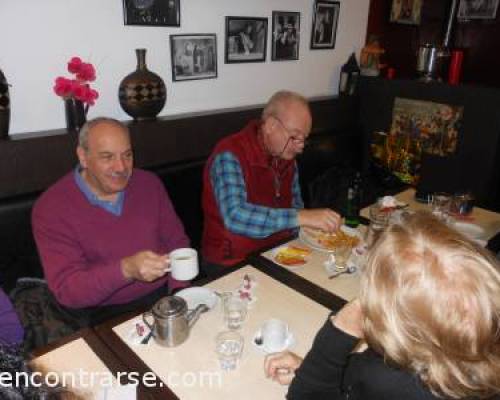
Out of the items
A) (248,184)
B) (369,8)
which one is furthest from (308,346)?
(369,8)

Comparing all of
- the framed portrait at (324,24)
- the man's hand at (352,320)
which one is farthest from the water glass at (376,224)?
the framed portrait at (324,24)

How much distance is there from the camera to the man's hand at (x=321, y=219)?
1.88 m

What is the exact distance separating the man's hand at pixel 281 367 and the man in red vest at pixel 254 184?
0.83 metres

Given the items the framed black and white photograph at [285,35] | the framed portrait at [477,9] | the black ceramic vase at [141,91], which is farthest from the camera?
the framed portrait at [477,9]

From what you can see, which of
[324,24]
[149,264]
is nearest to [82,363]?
[149,264]

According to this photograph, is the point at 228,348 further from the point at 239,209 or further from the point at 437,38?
the point at 437,38

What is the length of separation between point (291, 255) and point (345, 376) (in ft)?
2.57

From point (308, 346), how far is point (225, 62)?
7.40ft

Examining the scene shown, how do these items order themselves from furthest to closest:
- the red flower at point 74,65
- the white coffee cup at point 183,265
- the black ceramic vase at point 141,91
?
the black ceramic vase at point 141,91
the red flower at point 74,65
the white coffee cup at point 183,265

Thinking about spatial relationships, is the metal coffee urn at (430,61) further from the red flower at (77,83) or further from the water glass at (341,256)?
the red flower at (77,83)

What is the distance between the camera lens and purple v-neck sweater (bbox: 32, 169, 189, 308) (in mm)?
1677

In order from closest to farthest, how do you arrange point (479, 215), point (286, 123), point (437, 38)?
point (286, 123)
point (479, 215)
point (437, 38)

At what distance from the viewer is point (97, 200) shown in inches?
74.0

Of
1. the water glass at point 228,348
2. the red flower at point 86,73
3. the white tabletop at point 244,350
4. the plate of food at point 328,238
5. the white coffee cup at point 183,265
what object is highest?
the red flower at point 86,73
